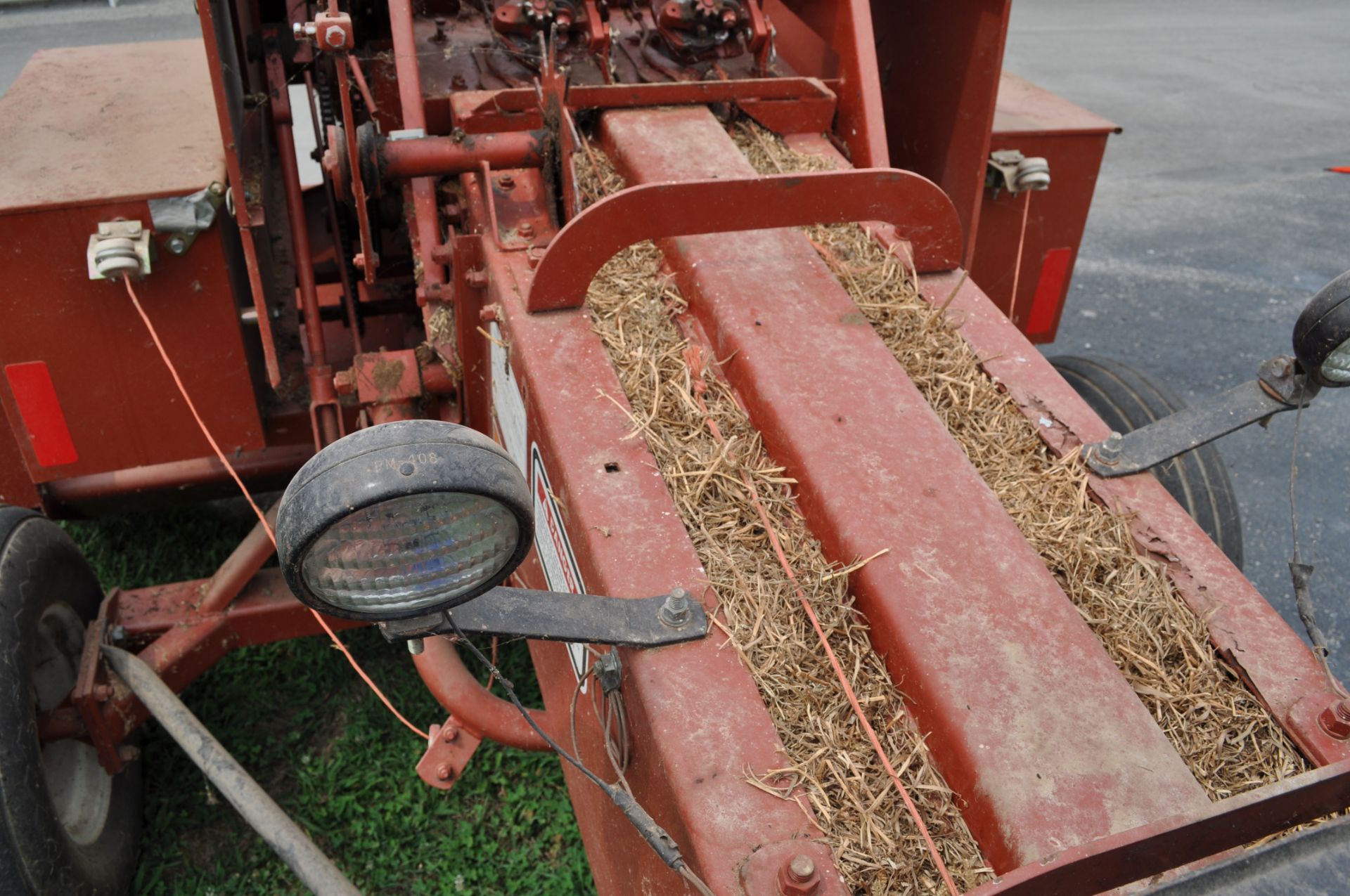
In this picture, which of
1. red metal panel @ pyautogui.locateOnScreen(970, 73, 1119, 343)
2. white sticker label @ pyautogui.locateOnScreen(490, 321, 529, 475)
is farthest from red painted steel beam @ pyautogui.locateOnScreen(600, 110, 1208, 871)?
red metal panel @ pyautogui.locateOnScreen(970, 73, 1119, 343)

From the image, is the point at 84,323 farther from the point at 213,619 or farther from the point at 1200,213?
the point at 1200,213

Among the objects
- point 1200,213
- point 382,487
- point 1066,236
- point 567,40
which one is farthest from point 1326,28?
point 382,487

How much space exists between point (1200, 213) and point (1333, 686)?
6.49m

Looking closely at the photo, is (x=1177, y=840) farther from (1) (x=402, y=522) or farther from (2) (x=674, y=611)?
(1) (x=402, y=522)

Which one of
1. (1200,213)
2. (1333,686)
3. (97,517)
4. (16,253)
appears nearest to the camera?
(1333,686)

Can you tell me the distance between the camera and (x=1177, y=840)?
1184 mm

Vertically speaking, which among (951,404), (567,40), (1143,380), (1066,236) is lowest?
(1143,380)

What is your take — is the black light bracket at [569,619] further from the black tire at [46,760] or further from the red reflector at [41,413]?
the red reflector at [41,413]

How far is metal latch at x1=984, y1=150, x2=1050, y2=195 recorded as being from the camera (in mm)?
3260

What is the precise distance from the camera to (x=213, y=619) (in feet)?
9.32

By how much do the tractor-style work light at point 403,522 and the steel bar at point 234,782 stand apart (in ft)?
4.14

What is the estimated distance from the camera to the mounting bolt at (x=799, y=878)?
1272 millimetres

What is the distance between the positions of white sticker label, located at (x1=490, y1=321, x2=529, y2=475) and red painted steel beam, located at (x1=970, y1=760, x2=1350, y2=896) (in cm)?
128

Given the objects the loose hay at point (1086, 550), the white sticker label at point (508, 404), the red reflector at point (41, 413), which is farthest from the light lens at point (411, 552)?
the red reflector at point (41, 413)
